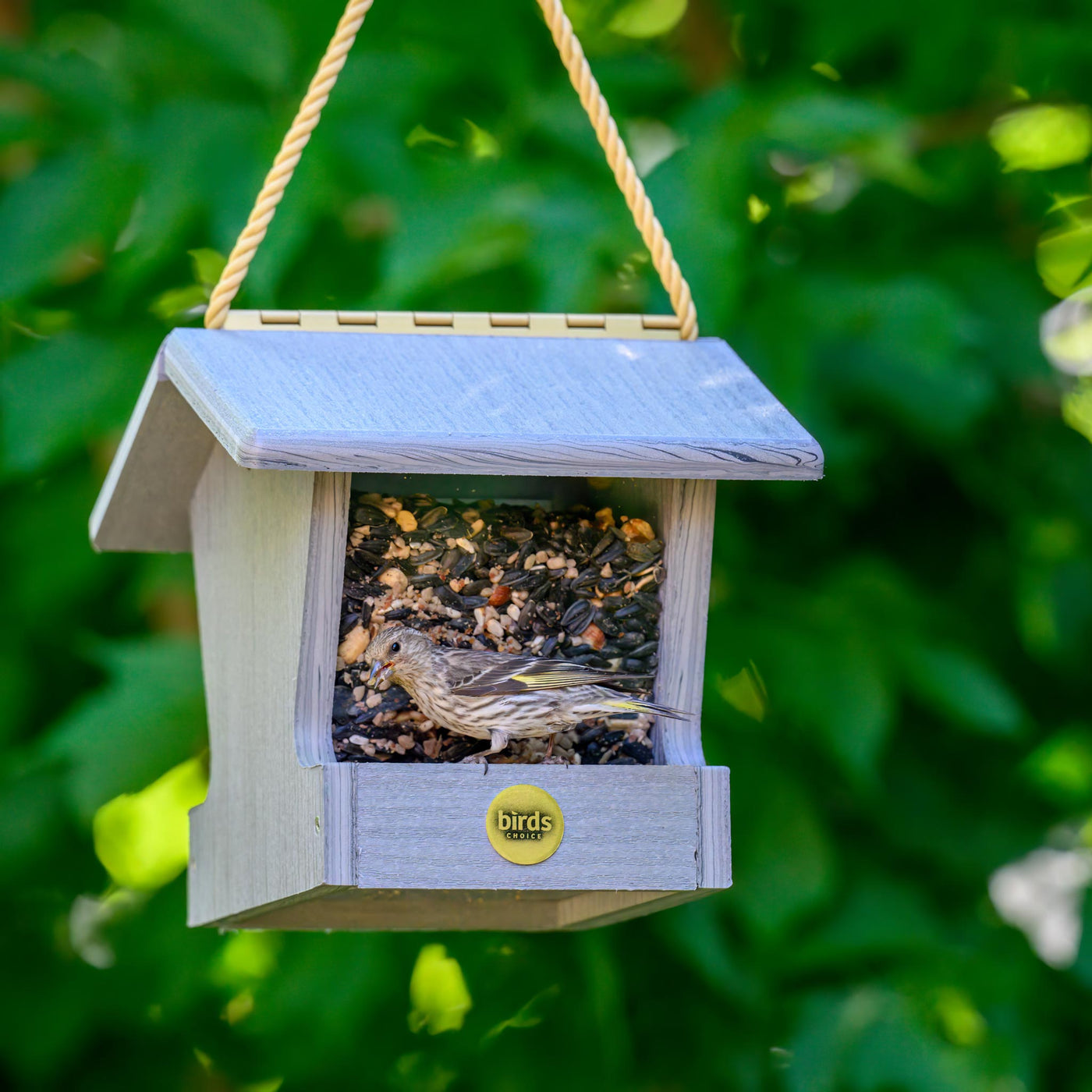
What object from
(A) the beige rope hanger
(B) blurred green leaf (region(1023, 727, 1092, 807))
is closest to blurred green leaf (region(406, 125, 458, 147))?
(A) the beige rope hanger

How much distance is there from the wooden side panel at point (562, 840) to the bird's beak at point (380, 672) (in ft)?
0.55

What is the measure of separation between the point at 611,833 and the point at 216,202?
164 centimetres

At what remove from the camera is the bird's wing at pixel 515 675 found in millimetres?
2105

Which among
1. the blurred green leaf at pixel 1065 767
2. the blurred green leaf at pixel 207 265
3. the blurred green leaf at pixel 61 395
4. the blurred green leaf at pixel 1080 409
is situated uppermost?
the blurred green leaf at pixel 61 395

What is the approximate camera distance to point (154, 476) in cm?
291

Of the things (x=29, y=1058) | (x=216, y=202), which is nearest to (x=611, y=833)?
(x=216, y=202)

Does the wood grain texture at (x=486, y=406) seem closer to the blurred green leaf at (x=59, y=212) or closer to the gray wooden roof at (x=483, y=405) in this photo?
the gray wooden roof at (x=483, y=405)

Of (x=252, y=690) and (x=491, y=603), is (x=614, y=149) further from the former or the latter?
(x=252, y=690)

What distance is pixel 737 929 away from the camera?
14.2 ft

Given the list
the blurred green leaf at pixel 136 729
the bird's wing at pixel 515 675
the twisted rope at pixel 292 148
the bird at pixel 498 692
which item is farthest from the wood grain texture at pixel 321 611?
the blurred green leaf at pixel 136 729

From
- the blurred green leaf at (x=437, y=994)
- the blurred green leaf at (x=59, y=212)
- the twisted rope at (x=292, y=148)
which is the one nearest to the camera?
the twisted rope at (x=292, y=148)

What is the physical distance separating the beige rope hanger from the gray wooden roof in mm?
107

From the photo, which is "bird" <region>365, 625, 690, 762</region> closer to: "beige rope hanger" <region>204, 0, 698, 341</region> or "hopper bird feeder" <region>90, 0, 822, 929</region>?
"hopper bird feeder" <region>90, 0, 822, 929</region>

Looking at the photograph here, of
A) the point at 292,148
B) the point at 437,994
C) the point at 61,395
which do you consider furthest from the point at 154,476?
the point at 437,994
